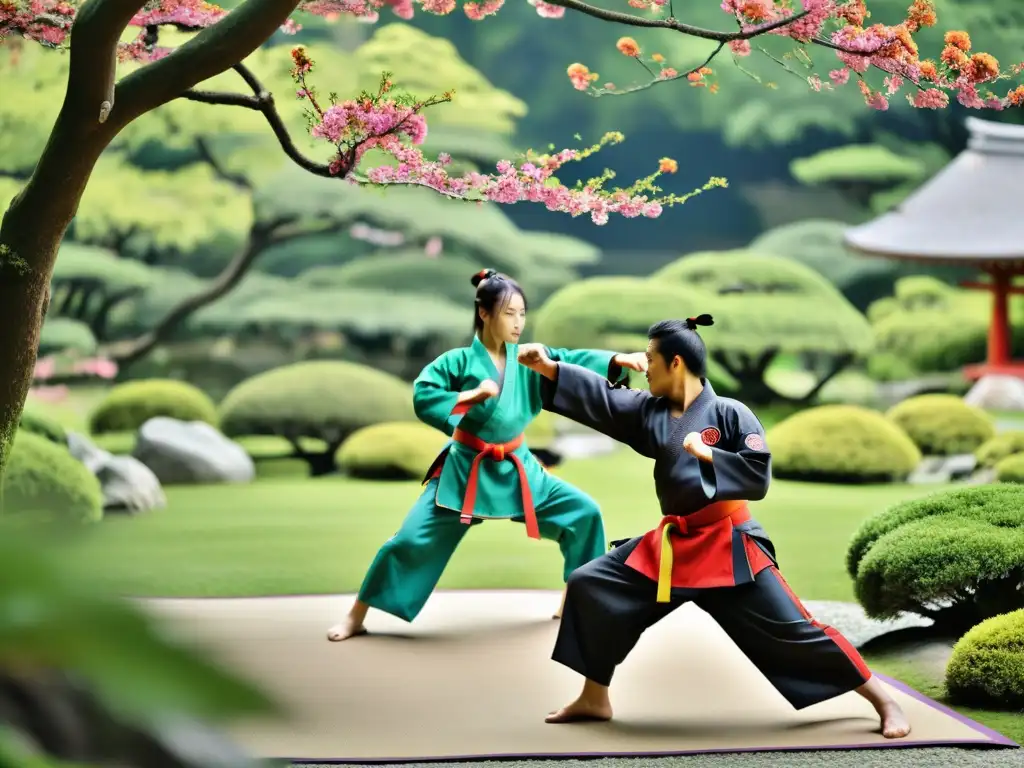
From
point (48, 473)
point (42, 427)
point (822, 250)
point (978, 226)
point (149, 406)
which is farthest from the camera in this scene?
point (822, 250)

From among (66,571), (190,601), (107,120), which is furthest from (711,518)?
(66,571)

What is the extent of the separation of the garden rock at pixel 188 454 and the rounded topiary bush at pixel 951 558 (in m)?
5.86

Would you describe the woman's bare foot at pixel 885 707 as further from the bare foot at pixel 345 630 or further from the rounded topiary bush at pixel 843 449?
the rounded topiary bush at pixel 843 449

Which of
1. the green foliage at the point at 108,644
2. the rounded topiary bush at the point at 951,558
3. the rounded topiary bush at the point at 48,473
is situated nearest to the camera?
the green foliage at the point at 108,644

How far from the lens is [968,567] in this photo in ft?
12.1

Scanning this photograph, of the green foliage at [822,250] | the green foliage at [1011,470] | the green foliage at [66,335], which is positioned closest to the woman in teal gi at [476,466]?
the green foliage at [1011,470]

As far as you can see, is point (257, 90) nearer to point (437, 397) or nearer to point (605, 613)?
point (437, 397)

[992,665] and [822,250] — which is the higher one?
[992,665]

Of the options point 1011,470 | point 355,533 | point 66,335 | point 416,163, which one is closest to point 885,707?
point 416,163

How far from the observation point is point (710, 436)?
9.82ft

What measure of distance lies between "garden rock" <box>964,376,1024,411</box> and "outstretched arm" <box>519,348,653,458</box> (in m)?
9.30

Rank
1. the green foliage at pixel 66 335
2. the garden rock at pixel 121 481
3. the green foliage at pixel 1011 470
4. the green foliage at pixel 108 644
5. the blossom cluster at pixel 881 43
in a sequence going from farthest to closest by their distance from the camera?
the green foliage at pixel 66 335, the garden rock at pixel 121 481, the green foliage at pixel 1011 470, the blossom cluster at pixel 881 43, the green foliage at pixel 108 644

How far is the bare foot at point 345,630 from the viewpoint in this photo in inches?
156

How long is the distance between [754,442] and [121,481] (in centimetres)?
533
